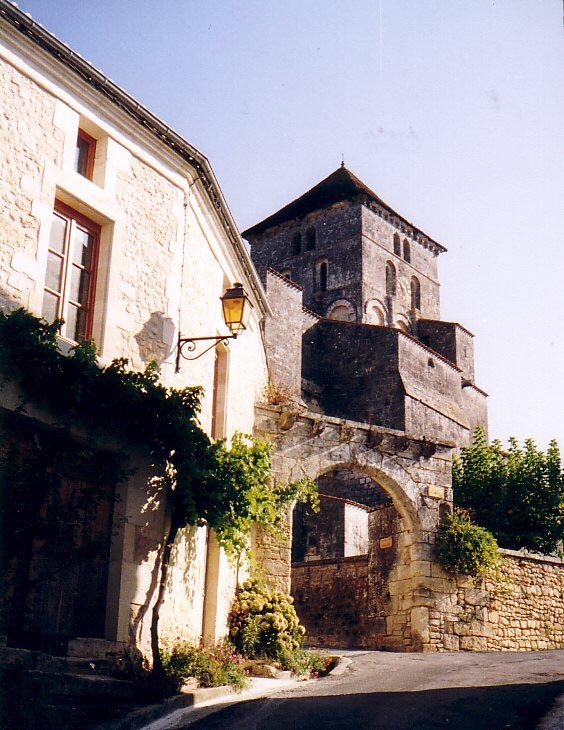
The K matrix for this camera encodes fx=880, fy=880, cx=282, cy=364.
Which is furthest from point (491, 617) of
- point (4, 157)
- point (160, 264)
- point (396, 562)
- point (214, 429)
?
point (4, 157)

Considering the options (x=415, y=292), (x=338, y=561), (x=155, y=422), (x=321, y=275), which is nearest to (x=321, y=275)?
(x=321, y=275)

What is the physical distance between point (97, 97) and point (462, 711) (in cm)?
631

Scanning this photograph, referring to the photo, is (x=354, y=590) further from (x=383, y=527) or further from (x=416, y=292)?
(x=416, y=292)

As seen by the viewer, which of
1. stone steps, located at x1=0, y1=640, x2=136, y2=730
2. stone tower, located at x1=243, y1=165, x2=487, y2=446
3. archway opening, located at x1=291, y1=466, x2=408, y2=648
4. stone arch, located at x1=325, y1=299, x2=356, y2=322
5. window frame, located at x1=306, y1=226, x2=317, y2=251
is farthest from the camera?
window frame, located at x1=306, y1=226, x2=317, y2=251

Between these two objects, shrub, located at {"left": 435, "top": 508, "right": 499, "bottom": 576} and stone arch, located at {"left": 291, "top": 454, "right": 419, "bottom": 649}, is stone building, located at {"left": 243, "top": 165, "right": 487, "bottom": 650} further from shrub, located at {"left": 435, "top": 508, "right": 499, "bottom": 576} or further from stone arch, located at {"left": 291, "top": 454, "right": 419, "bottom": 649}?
shrub, located at {"left": 435, "top": 508, "right": 499, "bottom": 576}

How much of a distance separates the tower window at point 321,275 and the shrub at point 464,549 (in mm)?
28603

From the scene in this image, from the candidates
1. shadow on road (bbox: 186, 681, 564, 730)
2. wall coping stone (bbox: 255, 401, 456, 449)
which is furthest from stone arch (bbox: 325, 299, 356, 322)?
shadow on road (bbox: 186, 681, 564, 730)

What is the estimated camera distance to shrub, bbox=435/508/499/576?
1341cm

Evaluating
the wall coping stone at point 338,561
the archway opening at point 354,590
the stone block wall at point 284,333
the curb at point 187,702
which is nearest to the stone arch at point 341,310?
the stone block wall at point 284,333

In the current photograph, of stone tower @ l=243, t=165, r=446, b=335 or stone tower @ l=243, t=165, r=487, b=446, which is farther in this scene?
stone tower @ l=243, t=165, r=446, b=335

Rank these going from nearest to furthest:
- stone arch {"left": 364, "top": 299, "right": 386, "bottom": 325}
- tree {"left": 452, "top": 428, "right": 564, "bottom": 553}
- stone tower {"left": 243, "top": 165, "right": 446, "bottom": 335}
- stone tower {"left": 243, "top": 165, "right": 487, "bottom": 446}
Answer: tree {"left": 452, "top": 428, "right": 564, "bottom": 553} → stone tower {"left": 243, "top": 165, "right": 487, "bottom": 446} → stone arch {"left": 364, "top": 299, "right": 386, "bottom": 325} → stone tower {"left": 243, "top": 165, "right": 446, "bottom": 335}

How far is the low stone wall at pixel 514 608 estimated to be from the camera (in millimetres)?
13448

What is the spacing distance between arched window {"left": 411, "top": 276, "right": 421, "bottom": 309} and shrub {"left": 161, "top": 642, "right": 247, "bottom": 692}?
36781mm

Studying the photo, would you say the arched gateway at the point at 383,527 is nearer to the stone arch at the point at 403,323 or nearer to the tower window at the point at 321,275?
the tower window at the point at 321,275
